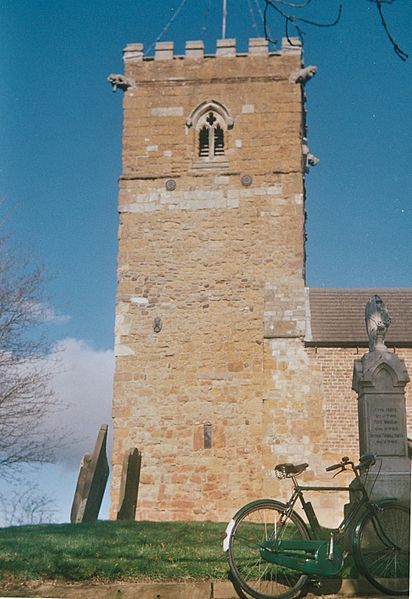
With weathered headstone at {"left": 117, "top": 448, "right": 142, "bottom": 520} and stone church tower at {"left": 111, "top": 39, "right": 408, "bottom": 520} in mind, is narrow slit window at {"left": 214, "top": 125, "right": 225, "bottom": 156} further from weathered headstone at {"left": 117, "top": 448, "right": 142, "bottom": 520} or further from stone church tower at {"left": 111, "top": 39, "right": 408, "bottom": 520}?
weathered headstone at {"left": 117, "top": 448, "right": 142, "bottom": 520}

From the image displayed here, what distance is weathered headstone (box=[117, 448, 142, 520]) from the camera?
1187cm

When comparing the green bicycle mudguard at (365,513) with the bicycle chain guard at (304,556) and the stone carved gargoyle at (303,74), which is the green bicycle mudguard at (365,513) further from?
the stone carved gargoyle at (303,74)

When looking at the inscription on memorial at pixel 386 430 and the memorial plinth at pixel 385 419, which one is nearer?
the memorial plinth at pixel 385 419

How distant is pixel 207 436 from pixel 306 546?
9.35 metres

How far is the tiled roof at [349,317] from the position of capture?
586 inches

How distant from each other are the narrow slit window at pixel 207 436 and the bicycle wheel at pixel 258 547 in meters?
9.04

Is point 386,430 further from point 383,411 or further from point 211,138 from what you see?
point 211,138

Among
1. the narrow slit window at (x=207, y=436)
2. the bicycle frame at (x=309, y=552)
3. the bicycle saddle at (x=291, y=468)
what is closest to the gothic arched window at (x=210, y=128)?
the narrow slit window at (x=207, y=436)

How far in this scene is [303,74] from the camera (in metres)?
16.6

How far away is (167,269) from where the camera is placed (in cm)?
1611

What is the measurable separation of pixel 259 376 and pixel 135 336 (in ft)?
8.50

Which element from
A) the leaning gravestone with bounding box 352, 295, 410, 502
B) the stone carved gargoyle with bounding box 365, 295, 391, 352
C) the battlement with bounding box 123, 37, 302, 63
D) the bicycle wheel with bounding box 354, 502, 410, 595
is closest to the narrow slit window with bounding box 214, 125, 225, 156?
the battlement with bounding box 123, 37, 302, 63

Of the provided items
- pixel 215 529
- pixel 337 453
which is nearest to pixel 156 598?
pixel 215 529

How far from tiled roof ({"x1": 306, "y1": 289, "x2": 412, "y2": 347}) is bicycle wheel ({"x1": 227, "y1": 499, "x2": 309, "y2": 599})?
30.4 ft
